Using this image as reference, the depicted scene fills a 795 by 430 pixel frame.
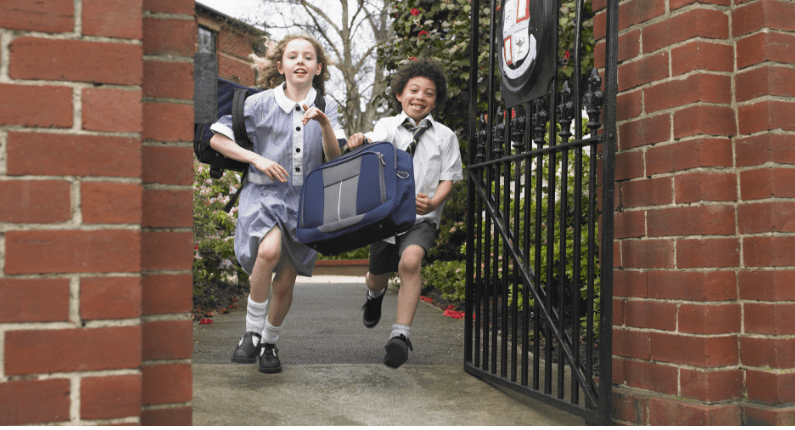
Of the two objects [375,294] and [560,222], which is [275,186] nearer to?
[375,294]

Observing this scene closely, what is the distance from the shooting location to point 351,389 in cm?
287

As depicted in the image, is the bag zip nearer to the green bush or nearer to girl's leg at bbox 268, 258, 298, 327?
girl's leg at bbox 268, 258, 298, 327

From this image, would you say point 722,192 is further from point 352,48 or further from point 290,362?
point 352,48

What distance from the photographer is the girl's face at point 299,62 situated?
11.7 feet

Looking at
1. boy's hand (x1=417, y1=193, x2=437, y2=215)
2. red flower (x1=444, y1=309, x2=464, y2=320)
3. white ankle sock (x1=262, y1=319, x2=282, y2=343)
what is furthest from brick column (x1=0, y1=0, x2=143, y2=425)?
red flower (x1=444, y1=309, x2=464, y2=320)

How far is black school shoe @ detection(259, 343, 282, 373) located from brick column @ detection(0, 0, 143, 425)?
1.81 m

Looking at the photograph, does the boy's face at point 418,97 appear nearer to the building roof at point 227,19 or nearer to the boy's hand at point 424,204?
the boy's hand at point 424,204

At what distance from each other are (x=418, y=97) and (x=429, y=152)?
363mm

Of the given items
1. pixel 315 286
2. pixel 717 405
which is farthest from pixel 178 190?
pixel 315 286

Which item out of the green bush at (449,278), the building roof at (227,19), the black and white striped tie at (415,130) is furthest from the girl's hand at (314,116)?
the building roof at (227,19)

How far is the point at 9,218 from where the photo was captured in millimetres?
1334

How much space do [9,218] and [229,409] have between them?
1.38m

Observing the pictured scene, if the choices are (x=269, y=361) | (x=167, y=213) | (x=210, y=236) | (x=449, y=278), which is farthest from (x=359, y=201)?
(x=210, y=236)

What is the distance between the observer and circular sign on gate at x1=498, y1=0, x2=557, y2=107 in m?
2.65
